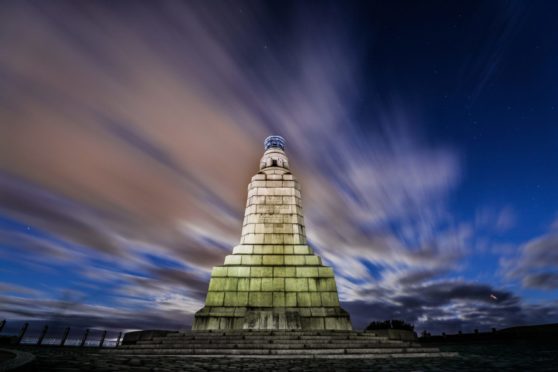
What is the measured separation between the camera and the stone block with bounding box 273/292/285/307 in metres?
13.6

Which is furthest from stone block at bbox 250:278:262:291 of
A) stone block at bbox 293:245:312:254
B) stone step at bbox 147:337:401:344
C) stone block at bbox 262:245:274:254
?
stone step at bbox 147:337:401:344

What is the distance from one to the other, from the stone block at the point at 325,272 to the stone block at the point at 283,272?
1374 millimetres

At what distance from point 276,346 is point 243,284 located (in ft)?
19.7

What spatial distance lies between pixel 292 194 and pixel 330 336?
9.47 metres

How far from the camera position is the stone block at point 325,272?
47.4 ft

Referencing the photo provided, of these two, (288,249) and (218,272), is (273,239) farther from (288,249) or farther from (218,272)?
(218,272)

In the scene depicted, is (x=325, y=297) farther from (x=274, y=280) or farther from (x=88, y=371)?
(x=88, y=371)

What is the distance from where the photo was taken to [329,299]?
1370 cm

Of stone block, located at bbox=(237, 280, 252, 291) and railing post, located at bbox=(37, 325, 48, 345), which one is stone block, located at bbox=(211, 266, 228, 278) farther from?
railing post, located at bbox=(37, 325, 48, 345)

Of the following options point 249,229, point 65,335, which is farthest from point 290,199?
point 65,335

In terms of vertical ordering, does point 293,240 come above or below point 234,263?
above

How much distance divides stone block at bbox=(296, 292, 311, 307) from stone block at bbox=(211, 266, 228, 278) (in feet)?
13.0

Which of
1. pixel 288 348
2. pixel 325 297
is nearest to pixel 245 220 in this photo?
pixel 325 297

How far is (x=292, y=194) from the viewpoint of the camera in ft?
59.2
